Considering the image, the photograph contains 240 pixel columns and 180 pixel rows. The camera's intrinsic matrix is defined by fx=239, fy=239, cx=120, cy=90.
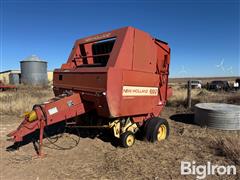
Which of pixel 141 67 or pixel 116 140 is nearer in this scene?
pixel 141 67

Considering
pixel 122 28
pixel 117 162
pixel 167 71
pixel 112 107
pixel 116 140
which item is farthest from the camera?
pixel 167 71

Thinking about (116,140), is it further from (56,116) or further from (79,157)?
(56,116)

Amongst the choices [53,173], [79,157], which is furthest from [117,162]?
[53,173]

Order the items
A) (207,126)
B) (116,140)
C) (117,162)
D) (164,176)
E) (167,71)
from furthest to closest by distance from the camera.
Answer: (207,126) → (167,71) → (116,140) → (117,162) → (164,176)

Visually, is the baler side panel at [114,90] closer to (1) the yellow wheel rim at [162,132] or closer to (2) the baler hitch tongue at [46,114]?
(2) the baler hitch tongue at [46,114]

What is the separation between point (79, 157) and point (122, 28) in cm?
288

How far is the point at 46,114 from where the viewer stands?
4.73 meters

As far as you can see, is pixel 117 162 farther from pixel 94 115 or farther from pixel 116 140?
pixel 94 115

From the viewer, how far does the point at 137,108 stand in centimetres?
545

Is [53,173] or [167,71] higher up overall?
[167,71]

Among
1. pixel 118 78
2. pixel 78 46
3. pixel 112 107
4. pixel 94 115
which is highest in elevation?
pixel 78 46

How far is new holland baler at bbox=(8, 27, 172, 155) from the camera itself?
4715mm

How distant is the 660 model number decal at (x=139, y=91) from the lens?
4987 millimetres

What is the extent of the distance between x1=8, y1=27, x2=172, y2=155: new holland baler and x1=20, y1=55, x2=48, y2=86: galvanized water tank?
21237mm
